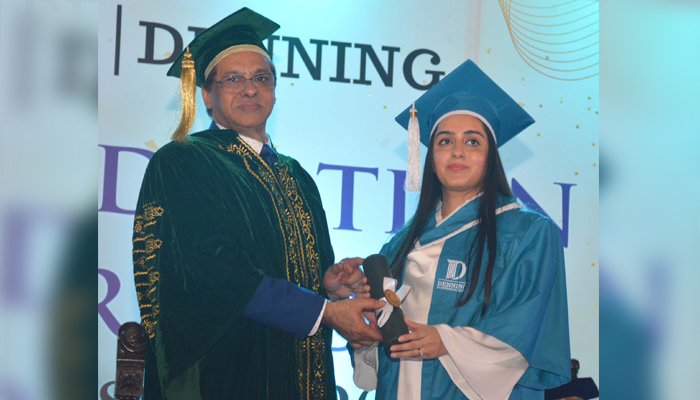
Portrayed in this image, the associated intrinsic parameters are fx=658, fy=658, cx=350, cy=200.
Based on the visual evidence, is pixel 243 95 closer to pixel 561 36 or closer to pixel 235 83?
pixel 235 83

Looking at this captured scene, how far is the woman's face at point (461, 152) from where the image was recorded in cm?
240

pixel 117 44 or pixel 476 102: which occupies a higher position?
pixel 117 44

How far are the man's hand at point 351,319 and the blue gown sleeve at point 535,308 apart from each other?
380 millimetres

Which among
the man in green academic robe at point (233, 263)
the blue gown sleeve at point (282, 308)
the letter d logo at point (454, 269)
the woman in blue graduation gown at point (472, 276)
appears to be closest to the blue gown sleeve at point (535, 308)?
the woman in blue graduation gown at point (472, 276)

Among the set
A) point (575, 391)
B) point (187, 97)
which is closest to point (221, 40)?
point (187, 97)

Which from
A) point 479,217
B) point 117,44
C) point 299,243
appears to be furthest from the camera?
point 117,44

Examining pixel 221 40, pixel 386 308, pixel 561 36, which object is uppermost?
pixel 561 36

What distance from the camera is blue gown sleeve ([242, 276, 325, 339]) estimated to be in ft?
7.34

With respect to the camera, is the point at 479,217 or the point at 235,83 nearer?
the point at 479,217

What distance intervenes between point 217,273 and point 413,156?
34.8 inches

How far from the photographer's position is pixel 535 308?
2150mm

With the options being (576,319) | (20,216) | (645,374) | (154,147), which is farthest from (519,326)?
(154,147)

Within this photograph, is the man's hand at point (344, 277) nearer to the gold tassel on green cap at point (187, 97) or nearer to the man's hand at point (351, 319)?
the man's hand at point (351, 319)

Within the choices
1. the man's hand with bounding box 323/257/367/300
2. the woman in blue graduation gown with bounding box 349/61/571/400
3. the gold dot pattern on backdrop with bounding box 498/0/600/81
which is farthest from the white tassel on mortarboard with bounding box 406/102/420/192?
the gold dot pattern on backdrop with bounding box 498/0/600/81
